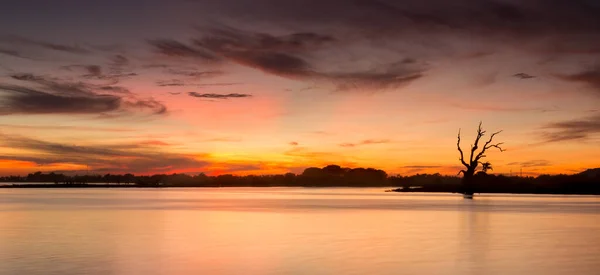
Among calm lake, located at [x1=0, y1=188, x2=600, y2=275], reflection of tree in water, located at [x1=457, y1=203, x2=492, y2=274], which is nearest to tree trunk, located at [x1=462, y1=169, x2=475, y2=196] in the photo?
reflection of tree in water, located at [x1=457, y1=203, x2=492, y2=274]

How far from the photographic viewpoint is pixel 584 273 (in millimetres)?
21312

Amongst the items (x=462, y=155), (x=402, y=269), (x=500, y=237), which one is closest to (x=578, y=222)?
(x=500, y=237)

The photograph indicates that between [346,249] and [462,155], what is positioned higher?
[462,155]

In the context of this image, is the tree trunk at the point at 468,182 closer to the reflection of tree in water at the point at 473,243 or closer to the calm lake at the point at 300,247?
the reflection of tree in water at the point at 473,243

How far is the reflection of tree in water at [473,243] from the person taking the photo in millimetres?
23375

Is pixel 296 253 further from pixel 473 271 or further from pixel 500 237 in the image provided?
pixel 500 237

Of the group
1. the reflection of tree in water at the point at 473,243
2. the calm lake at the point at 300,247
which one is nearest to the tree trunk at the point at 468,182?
the reflection of tree in water at the point at 473,243

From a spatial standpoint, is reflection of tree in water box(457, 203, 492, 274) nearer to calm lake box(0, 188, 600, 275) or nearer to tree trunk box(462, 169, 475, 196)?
calm lake box(0, 188, 600, 275)

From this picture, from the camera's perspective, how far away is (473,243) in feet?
102

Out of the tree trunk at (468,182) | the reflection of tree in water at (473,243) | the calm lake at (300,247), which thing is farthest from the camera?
the tree trunk at (468,182)

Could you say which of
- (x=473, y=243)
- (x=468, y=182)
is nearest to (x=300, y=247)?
(x=473, y=243)

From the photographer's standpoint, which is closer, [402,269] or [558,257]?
[402,269]

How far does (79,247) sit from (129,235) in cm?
634

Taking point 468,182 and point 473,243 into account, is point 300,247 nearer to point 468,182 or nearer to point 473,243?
point 473,243
